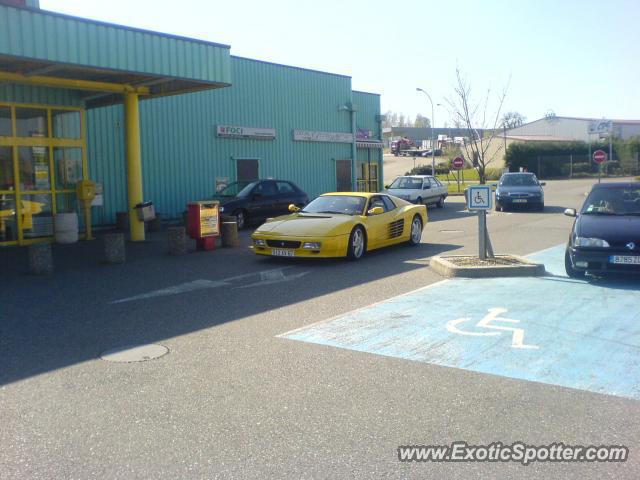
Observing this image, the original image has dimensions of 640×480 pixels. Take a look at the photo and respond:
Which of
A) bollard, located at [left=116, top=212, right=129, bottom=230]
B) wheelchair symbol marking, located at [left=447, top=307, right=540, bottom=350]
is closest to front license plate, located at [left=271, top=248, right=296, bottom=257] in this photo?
wheelchair symbol marking, located at [left=447, top=307, right=540, bottom=350]

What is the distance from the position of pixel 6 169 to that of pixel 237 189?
676 centimetres

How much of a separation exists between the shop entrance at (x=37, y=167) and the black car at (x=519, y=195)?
50.6 ft

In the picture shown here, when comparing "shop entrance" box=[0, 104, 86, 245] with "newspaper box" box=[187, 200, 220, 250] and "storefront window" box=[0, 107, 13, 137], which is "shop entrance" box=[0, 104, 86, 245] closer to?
"storefront window" box=[0, 107, 13, 137]

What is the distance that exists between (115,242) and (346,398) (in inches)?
344

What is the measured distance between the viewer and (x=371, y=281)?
10.2 metres

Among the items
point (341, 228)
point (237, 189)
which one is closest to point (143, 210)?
point (237, 189)

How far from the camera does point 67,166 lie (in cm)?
1662

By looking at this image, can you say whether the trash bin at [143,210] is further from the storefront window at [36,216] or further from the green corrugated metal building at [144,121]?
the storefront window at [36,216]

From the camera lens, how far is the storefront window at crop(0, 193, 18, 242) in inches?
591

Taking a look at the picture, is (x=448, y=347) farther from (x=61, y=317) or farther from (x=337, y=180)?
(x=337, y=180)

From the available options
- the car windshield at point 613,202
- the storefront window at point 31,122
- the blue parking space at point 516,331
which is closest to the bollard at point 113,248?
the storefront window at point 31,122

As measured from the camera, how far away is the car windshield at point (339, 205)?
13.0 m

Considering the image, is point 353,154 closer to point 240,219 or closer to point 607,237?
point 240,219

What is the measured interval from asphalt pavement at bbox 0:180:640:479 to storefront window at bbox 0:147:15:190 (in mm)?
6904
